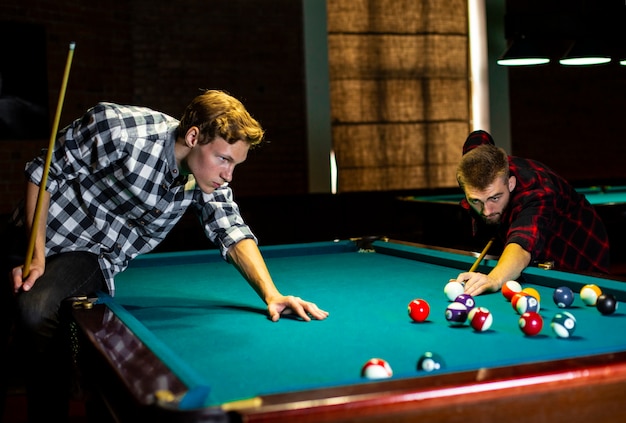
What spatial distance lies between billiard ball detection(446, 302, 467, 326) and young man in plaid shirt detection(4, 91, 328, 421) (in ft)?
1.19

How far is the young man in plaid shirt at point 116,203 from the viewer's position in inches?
89.9

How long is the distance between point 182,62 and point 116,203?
4.07 metres

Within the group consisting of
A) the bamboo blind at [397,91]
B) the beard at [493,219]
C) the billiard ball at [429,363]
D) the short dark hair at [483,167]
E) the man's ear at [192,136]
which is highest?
the bamboo blind at [397,91]

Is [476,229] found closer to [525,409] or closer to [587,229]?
[587,229]

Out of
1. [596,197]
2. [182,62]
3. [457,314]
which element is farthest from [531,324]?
[182,62]

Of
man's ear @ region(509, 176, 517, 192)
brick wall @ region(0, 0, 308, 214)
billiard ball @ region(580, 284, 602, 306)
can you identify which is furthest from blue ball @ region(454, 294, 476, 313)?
brick wall @ region(0, 0, 308, 214)

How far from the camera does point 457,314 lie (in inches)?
75.0

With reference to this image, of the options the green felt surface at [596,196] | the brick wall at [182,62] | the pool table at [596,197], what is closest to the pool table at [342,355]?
the pool table at [596,197]

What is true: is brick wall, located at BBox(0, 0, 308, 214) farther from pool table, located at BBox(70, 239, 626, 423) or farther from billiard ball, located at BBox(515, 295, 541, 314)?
billiard ball, located at BBox(515, 295, 541, 314)

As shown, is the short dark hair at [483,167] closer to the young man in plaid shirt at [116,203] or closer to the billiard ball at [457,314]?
the young man in plaid shirt at [116,203]

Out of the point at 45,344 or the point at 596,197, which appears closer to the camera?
the point at 45,344

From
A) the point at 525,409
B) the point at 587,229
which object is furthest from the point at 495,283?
the point at 525,409

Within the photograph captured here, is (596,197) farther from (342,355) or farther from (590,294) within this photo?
(342,355)

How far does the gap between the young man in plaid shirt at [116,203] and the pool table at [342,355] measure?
0.14m
